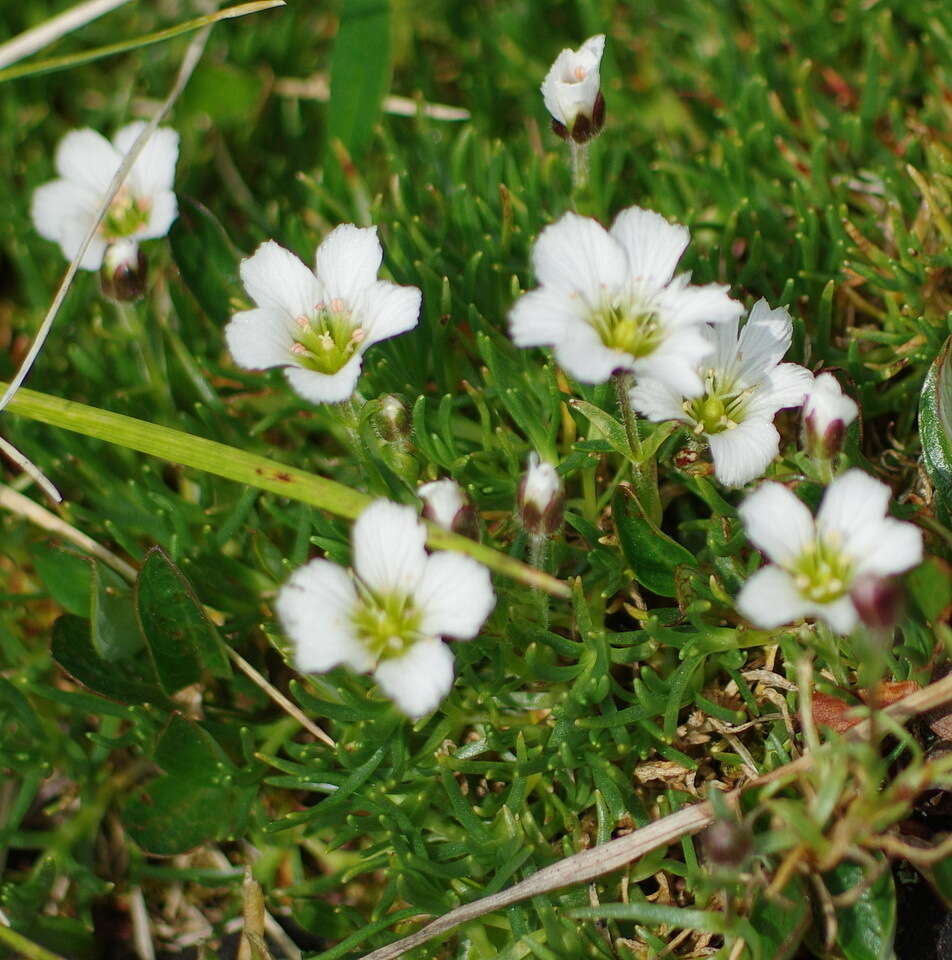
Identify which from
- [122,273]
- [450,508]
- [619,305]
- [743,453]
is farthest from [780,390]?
[122,273]

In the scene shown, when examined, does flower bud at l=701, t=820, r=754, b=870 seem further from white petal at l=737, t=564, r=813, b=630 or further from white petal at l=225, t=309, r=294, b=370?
white petal at l=225, t=309, r=294, b=370

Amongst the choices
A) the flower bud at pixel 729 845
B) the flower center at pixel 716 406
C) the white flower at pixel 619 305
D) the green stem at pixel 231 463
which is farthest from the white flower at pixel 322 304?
the flower bud at pixel 729 845

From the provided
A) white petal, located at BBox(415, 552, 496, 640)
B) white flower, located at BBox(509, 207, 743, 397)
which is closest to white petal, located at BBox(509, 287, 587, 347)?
white flower, located at BBox(509, 207, 743, 397)

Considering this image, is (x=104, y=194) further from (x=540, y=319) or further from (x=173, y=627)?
(x=540, y=319)

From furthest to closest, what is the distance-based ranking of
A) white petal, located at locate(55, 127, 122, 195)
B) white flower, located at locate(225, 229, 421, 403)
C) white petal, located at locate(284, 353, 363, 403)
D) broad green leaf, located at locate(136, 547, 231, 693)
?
1. white petal, located at locate(55, 127, 122, 195)
2. broad green leaf, located at locate(136, 547, 231, 693)
3. white flower, located at locate(225, 229, 421, 403)
4. white petal, located at locate(284, 353, 363, 403)

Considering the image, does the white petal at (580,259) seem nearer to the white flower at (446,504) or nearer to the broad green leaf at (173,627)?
the white flower at (446,504)

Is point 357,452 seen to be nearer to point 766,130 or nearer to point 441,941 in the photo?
point 441,941
